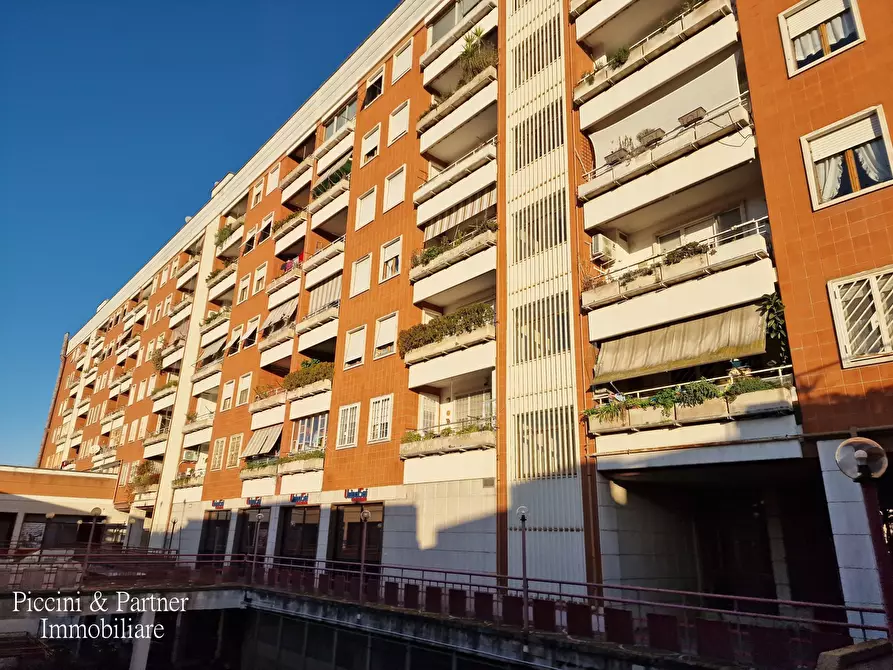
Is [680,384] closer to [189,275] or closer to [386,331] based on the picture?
[386,331]

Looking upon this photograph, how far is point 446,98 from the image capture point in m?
28.0

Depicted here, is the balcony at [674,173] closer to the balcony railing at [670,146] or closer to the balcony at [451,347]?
the balcony railing at [670,146]

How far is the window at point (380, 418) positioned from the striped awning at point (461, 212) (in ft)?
24.2

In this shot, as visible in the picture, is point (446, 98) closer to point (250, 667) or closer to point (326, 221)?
point (326, 221)

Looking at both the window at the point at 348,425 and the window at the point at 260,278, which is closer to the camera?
the window at the point at 348,425

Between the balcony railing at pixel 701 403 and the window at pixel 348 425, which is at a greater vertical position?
the window at pixel 348 425

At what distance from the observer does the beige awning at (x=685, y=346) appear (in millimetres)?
15773

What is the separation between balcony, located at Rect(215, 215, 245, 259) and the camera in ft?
152

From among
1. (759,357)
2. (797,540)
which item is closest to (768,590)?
(797,540)

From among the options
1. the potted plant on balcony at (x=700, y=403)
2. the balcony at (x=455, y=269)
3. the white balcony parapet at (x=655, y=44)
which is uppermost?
the white balcony parapet at (x=655, y=44)

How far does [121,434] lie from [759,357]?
54603 millimetres

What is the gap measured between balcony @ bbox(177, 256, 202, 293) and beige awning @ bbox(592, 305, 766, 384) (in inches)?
1615

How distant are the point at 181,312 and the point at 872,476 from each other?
50961 mm

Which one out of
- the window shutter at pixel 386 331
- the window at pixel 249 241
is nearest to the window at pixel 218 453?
the window at pixel 249 241
